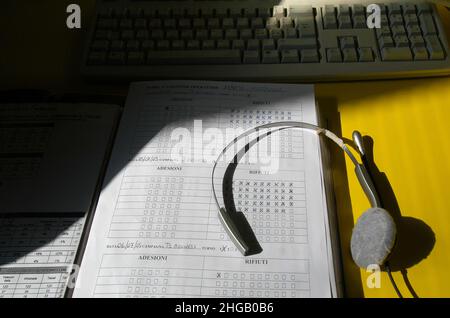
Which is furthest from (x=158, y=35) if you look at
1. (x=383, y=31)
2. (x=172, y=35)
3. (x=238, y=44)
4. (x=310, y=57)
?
(x=383, y=31)

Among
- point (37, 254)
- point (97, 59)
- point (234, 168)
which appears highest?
point (97, 59)

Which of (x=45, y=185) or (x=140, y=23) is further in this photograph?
(x=140, y=23)

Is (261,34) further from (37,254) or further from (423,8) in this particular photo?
(37,254)

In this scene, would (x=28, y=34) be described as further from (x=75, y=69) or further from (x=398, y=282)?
(x=398, y=282)

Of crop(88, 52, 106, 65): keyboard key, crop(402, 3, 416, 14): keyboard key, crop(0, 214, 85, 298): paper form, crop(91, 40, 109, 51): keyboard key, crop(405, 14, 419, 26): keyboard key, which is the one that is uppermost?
crop(402, 3, 416, 14): keyboard key

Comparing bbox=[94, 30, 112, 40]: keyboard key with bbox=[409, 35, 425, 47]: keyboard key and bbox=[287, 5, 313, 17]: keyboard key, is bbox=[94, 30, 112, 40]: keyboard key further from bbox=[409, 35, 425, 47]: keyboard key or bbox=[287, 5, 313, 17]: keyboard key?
bbox=[409, 35, 425, 47]: keyboard key

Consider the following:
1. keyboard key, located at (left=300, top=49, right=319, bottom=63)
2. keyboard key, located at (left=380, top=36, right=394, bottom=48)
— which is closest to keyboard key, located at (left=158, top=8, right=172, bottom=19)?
keyboard key, located at (left=300, top=49, right=319, bottom=63)

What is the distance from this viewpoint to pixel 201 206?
1.57ft

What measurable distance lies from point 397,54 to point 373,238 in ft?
0.93

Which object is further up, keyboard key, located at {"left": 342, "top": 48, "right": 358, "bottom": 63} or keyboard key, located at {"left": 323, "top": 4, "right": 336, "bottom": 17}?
keyboard key, located at {"left": 323, "top": 4, "right": 336, "bottom": 17}

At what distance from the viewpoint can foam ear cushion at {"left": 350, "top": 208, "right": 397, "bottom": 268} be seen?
0.42m

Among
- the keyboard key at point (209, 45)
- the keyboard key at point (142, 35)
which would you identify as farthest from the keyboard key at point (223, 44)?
the keyboard key at point (142, 35)

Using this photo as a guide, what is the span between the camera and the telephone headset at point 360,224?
423mm
